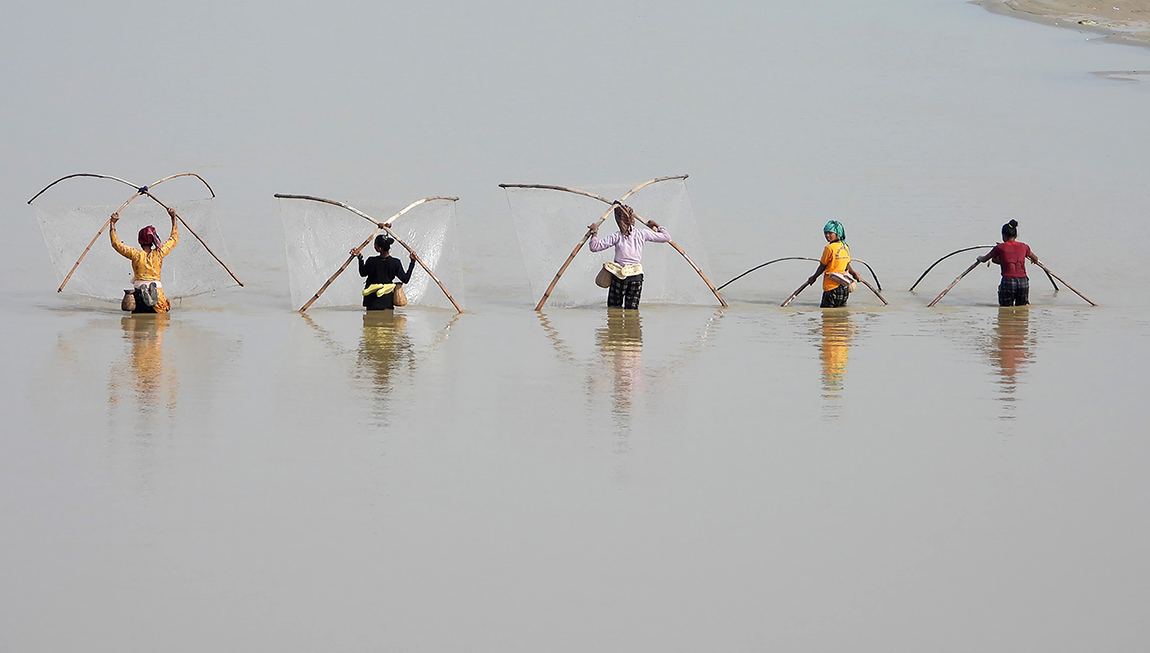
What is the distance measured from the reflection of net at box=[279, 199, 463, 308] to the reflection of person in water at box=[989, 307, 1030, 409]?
17.9 ft

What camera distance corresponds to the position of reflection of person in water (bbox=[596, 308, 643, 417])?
30.3ft

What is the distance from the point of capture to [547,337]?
12.1m

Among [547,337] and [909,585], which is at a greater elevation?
[547,337]

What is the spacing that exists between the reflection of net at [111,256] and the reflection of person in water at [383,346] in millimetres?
2226

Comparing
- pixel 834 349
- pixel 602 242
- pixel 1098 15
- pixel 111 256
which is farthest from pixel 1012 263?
pixel 1098 15

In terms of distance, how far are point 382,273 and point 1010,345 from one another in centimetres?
601

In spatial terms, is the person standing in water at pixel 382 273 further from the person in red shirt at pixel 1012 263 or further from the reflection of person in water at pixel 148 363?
the person in red shirt at pixel 1012 263

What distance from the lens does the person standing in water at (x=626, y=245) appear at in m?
13.2

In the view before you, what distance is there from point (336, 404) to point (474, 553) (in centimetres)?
302

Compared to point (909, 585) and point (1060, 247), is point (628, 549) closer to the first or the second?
point (909, 585)

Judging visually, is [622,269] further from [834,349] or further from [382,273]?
[834,349]


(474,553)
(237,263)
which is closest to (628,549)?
(474,553)

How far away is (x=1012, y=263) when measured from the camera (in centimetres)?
1413

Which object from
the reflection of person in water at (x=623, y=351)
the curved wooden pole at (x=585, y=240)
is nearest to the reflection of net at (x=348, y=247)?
the curved wooden pole at (x=585, y=240)
